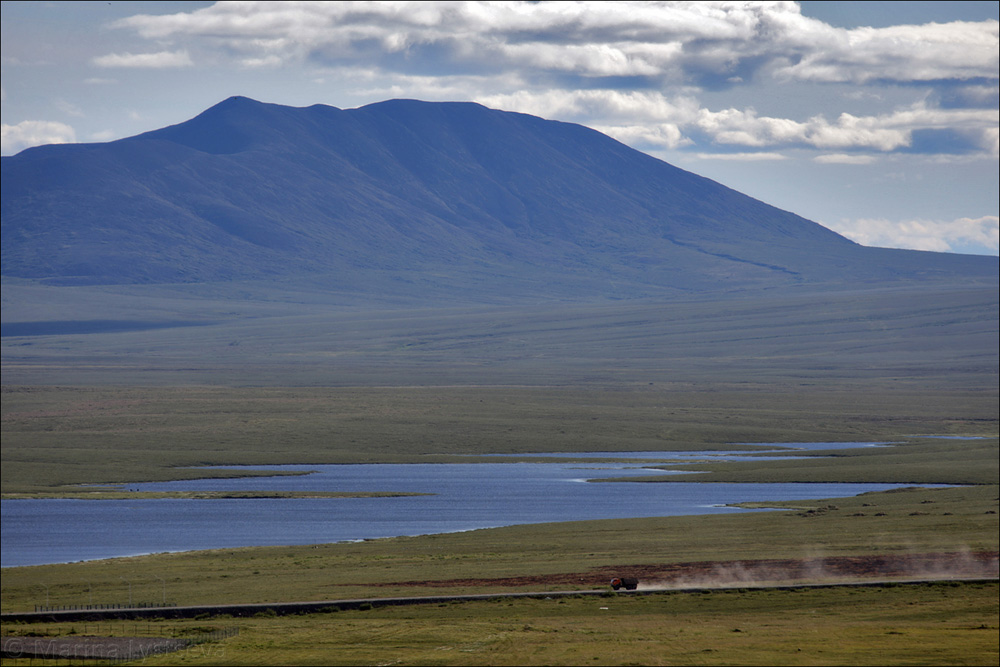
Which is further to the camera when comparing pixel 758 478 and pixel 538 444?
pixel 538 444

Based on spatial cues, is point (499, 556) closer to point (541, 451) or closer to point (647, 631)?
point (647, 631)

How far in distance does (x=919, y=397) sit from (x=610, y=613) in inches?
4462

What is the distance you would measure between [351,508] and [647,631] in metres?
38.2

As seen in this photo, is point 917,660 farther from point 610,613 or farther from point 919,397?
point 919,397

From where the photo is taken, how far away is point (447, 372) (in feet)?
570

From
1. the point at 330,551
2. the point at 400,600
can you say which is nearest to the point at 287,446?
the point at 330,551

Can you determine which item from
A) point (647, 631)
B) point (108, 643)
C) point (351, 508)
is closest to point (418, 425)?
point (351, 508)

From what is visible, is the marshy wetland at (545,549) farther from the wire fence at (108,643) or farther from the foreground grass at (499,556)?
the wire fence at (108,643)

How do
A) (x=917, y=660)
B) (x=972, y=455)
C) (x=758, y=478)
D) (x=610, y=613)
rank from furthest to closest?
(x=972, y=455) < (x=758, y=478) < (x=610, y=613) < (x=917, y=660)

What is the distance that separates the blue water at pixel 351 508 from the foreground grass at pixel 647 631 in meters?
23.3

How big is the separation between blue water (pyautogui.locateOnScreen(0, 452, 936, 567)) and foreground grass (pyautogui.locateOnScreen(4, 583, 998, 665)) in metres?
23.3

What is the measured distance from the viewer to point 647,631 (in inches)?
1314

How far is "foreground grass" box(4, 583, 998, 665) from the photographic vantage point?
29.9 metres

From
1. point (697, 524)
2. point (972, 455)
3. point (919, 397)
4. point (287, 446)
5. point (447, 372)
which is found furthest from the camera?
point (447, 372)
